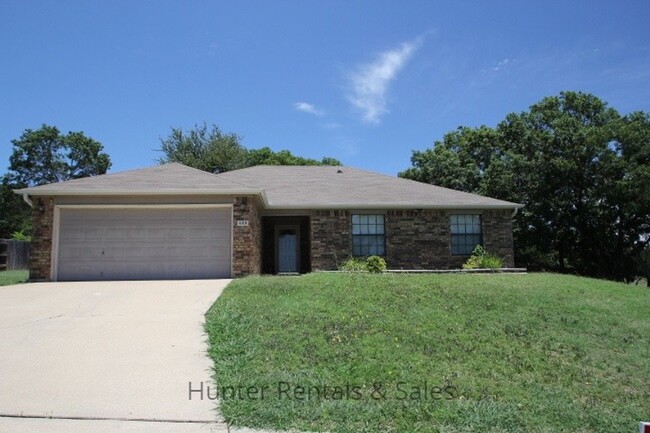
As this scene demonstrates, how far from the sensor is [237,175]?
2161 cm

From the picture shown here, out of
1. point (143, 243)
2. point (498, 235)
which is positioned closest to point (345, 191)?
point (498, 235)

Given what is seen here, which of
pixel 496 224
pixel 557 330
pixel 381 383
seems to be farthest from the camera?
pixel 496 224

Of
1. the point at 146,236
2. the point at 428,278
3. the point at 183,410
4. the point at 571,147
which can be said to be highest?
the point at 571,147

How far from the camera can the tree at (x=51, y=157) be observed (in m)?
48.9

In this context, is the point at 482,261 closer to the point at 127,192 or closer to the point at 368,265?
the point at 368,265

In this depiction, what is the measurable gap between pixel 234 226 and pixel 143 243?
8.76ft

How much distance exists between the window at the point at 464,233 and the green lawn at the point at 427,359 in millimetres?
7380

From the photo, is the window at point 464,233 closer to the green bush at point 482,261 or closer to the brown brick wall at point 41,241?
the green bush at point 482,261

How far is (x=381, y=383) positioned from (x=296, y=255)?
1320 centimetres

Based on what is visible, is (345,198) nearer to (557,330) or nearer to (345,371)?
(557,330)

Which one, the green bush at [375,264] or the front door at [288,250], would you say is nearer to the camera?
the green bush at [375,264]

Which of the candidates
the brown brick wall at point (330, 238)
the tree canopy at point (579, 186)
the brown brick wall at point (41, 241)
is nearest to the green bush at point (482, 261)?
the brown brick wall at point (330, 238)

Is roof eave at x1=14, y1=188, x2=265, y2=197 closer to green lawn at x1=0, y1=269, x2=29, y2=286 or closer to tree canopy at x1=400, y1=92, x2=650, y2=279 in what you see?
green lawn at x1=0, y1=269, x2=29, y2=286

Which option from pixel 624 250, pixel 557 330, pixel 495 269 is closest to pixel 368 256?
pixel 495 269
